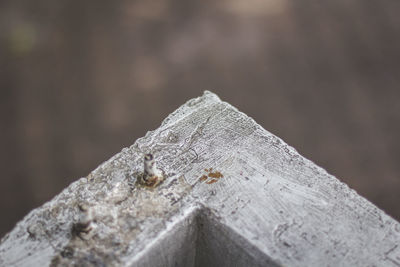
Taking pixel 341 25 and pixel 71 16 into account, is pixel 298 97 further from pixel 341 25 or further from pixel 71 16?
pixel 71 16

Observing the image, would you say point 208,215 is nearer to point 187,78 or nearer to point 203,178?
point 203,178

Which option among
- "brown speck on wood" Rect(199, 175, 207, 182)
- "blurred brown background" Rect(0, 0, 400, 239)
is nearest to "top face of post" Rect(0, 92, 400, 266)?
"brown speck on wood" Rect(199, 175, 207, 182)

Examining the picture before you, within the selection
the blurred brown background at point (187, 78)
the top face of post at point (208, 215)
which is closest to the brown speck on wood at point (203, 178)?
the top face of post at point (208, 215)

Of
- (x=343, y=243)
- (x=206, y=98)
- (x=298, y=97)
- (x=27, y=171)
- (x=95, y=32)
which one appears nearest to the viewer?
(x=343, y=243)

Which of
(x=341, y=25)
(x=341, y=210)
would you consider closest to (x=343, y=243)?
(x=341, y=210)

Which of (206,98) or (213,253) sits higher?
(206,98)

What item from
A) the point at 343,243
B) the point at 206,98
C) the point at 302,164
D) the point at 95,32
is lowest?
the point at 343,243

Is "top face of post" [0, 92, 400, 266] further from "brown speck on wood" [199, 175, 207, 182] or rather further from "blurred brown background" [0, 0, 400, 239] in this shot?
"blurred brown background" [0, 0, 400, 239]

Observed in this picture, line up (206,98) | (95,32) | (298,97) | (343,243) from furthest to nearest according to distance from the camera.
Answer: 1. (95,32)
2. (298,97)
3. (206,98)
4. (343,243)

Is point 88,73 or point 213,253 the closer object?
point 213,253
